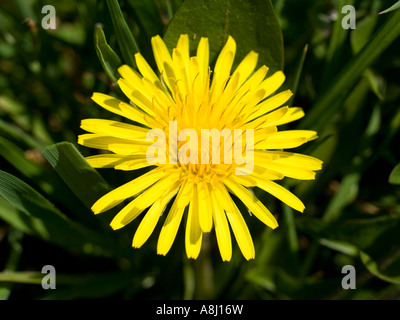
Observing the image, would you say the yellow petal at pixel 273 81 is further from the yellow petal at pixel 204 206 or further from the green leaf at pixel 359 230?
the green leaf at pixel 359 230

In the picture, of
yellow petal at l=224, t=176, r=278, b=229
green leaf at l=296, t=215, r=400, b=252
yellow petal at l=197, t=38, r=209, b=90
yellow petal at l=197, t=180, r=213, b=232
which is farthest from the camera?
green leaf at l=296, t=215, r=400, b=252

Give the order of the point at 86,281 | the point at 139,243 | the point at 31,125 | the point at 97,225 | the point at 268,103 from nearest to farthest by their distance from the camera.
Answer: the point at 139,243
the point at 268,103
the point at 86,281
the point at 97,225
the point at 31,125

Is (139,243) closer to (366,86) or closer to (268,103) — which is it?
(268,103)

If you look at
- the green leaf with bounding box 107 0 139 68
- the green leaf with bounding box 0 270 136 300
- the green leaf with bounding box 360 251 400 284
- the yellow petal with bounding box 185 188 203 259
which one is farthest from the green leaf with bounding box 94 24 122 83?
the green leaf with bounding box 360 251 400 284

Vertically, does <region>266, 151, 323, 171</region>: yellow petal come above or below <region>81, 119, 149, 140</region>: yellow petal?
below

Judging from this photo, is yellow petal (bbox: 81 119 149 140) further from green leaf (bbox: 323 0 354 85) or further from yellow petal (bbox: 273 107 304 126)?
green leaf (bbox: 323 0 354 85)

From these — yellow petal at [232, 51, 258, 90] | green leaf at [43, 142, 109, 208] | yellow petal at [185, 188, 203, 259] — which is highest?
yellow petal at [232, 51, 258, 90]

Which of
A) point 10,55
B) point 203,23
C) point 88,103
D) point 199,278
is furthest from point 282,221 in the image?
point 10,55
